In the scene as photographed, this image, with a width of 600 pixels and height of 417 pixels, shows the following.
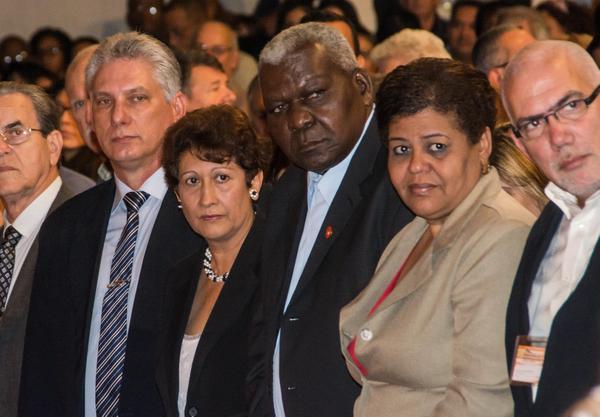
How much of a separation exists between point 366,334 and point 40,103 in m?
2.50

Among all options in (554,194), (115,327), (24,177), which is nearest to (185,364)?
(115,327)

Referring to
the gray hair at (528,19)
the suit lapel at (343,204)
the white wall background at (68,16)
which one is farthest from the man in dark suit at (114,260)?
the white wall background at (68,16)

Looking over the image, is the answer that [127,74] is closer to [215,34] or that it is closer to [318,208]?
[318,208]

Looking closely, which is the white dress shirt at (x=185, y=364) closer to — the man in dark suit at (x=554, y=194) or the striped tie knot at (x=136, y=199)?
the striped tie knot at (x=136, y=199)

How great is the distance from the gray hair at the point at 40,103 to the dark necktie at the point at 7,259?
476 mm

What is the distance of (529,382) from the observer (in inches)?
119

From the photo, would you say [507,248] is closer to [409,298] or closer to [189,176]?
[409,298]

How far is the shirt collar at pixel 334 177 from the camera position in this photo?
3961 mm

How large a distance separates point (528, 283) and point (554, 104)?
1.56ft

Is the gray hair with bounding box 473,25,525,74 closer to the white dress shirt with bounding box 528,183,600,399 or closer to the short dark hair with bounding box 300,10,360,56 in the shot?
the short dark hair with bounding box 300,10,360,56

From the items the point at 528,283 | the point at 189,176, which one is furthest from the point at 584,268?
the point at 189,176

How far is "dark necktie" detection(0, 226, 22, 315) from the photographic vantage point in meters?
5.04

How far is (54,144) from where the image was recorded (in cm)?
532

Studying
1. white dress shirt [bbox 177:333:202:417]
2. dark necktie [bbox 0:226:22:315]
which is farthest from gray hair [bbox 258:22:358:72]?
dark necktie [bbox 0:226:22:315]
